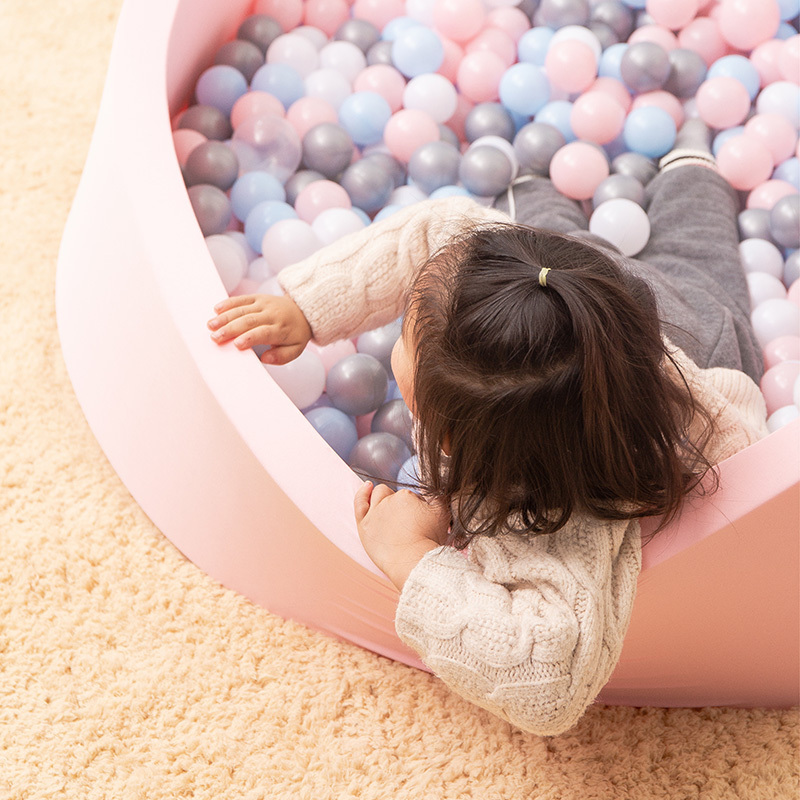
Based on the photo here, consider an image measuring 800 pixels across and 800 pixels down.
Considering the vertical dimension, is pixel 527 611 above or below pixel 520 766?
above

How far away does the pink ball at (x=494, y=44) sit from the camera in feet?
4.83

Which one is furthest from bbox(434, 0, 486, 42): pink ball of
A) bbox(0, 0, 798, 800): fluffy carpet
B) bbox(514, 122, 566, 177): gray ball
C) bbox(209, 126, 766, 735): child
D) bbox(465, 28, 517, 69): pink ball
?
bbox(0, 0, 798, 800): fluffy carpet

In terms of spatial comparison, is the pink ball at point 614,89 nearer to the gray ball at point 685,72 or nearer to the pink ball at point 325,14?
the gray ball at point 685,72

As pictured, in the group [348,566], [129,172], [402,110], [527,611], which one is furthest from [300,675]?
[402,110]

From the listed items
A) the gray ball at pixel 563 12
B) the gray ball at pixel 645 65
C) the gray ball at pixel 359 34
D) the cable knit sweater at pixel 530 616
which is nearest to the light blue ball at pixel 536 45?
the gray ball at pixel 563 12

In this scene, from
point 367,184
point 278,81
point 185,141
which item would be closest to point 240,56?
point 278,81

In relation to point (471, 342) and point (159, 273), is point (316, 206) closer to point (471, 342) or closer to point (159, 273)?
point (159, 273)

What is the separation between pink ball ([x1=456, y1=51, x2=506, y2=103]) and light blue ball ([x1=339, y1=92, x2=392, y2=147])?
0.47 feet

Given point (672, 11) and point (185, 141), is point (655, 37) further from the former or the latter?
point (185, 141)

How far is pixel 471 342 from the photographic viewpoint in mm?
697

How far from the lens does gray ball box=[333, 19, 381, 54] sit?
4.77ft

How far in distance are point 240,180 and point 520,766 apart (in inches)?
32.6

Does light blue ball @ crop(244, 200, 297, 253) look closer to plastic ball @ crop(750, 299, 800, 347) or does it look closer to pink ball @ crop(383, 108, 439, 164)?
pink ball @ crop(383, 108, 439, 164)

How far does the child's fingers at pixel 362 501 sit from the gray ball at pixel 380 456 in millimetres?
183
